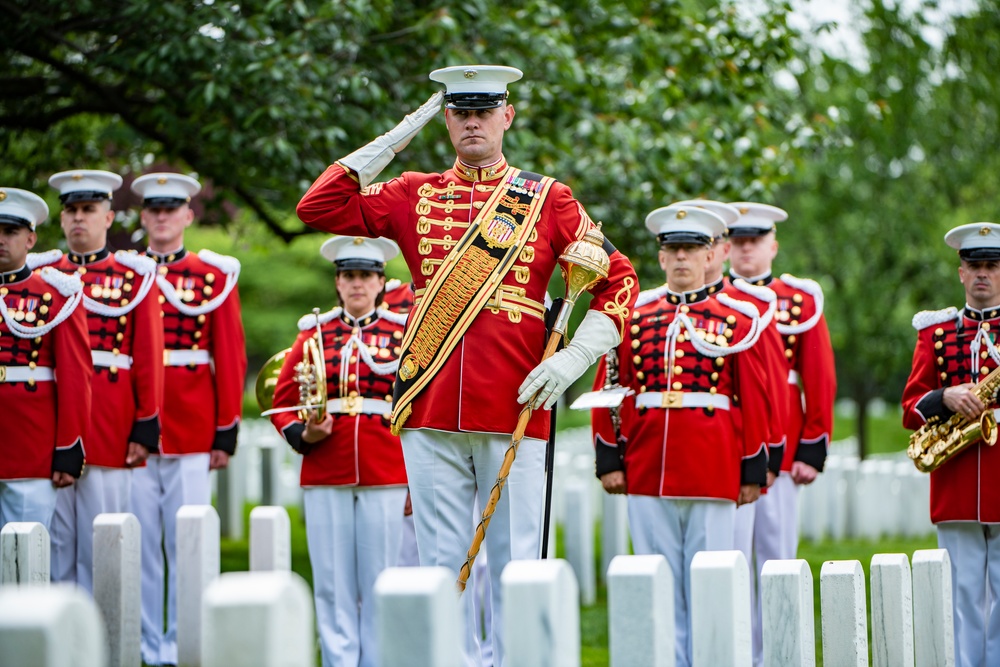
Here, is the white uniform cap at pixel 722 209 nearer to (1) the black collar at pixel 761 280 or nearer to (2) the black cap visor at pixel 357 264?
(1) the black collar at pixel 761 280

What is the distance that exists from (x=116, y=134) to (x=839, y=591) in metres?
8.47

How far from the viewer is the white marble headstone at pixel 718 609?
10.6ft

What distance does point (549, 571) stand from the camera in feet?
8.98

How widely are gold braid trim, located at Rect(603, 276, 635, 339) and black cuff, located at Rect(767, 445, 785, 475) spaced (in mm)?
2424

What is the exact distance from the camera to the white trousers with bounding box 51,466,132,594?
707cm

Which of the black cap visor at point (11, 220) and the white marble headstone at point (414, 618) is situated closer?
the white marble headstone at point (414, 618)

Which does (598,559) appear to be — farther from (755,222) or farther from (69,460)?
(69,460)

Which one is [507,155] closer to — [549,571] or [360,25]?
[360,25]

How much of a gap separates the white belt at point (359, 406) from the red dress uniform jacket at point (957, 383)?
260cm

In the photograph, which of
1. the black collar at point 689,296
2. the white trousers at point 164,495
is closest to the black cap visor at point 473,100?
the black collar at point 689,296

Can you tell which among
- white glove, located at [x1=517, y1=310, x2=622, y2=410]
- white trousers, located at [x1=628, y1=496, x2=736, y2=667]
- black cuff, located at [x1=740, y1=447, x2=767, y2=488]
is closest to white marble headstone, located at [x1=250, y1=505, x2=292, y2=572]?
white glove, located at [x1=517, y1=310, x2=622, y2=410]

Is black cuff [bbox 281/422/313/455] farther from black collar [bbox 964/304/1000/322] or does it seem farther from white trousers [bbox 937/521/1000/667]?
black collar [bbox 964/304/1000/322]

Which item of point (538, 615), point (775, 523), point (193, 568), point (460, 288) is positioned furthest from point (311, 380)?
point (538, 615)

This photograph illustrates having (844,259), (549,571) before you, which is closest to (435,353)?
(549,571)
